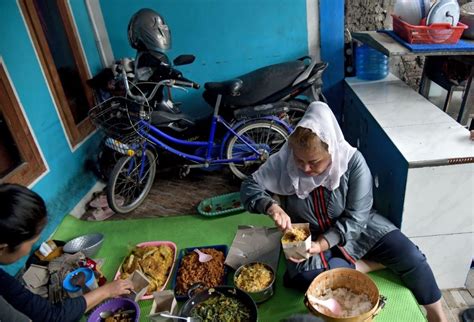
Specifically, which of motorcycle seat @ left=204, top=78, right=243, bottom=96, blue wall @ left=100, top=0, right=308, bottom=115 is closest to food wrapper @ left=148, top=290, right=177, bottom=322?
motorcycle seat @ left=204, top=78, right=243, bottom=96

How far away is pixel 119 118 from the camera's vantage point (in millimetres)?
2596

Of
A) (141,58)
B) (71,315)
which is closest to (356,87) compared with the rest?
(141,58)

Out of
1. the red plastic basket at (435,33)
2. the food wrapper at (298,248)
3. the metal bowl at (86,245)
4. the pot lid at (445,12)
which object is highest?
the pot lid at (445,12)

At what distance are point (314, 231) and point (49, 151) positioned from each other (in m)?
2.06

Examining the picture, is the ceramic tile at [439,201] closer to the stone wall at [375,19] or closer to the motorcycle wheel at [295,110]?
the motorcycle wheel at [295,110]

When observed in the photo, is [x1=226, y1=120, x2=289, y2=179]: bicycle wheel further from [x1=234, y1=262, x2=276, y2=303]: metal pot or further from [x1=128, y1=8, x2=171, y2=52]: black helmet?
[x1=234, y1=262, x2=276, y2=303]: metal pot

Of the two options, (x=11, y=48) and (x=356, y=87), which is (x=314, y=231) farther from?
(x=11, y=48)

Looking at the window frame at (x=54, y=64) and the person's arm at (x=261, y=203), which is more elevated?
the window frame at (x=54, y=64)

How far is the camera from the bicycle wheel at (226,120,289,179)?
116 inches

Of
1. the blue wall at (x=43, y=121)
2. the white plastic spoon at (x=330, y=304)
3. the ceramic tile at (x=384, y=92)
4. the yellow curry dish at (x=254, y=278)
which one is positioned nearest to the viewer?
the white plastic spoon at (x=330, y=304)

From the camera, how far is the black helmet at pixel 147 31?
9.12ft

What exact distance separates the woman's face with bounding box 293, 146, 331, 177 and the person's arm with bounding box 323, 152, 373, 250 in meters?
0.17

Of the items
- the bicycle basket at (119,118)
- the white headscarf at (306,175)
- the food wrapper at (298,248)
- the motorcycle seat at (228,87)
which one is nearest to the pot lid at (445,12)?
the white headscarf at (306,175)

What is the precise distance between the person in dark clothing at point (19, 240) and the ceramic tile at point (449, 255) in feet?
6.02
